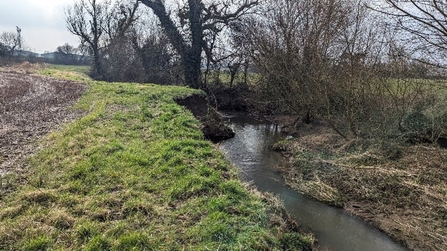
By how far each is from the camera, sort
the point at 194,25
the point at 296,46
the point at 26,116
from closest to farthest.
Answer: the point at 26,116, the point at 296,46, the point at 194,25

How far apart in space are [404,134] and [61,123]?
1096cm

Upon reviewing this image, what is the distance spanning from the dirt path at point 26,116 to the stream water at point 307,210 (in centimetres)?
567

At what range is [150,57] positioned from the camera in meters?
26.9

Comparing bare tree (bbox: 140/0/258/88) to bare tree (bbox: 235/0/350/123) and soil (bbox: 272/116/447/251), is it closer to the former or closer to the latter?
bare tree (bbox: 235/0/350/123)

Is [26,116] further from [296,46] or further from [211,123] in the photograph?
[296,46]

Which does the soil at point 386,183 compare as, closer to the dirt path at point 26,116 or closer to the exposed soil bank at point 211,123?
the exposed soil bank at point 211,123

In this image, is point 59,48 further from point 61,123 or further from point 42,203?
point 42,203

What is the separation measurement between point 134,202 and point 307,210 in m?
4.31

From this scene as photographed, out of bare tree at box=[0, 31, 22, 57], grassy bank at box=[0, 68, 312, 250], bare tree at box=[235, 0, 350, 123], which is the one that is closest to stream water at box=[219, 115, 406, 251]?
grassy bank at box=[0, 68, 312, 250]

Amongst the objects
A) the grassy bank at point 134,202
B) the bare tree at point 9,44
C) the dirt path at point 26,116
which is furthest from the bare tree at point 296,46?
the bare tree at point 9,44

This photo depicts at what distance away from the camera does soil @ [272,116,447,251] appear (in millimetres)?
6836

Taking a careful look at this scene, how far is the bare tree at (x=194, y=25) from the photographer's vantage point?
23.0 metres

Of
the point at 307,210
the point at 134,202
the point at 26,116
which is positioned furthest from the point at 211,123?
the point at 134,202

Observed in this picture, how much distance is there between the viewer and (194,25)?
915 inches
